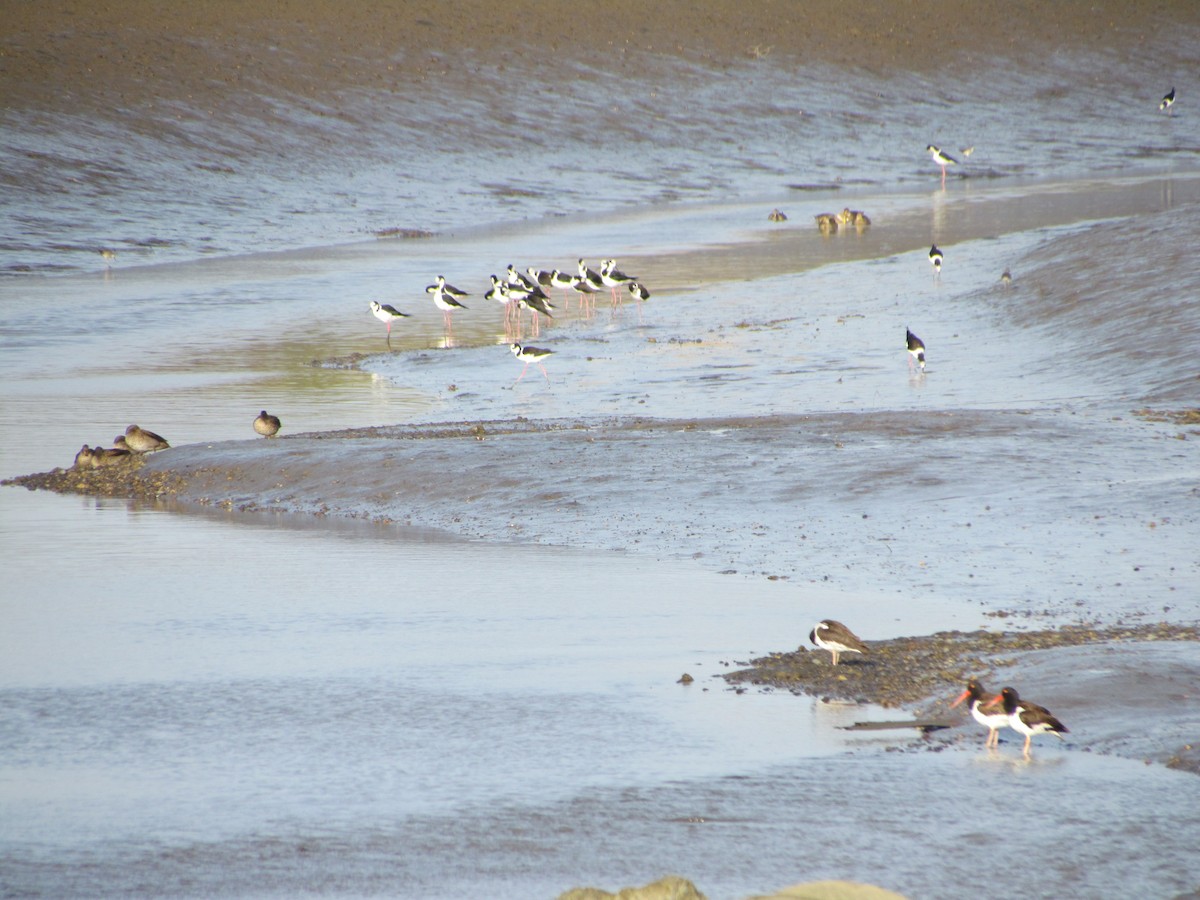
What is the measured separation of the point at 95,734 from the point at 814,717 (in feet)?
10.3

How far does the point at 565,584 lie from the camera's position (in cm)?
890

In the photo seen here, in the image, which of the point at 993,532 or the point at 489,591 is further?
the point at 993,532

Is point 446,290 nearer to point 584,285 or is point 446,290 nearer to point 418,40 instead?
point 584,285

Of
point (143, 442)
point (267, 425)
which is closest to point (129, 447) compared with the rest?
point (143, 442)

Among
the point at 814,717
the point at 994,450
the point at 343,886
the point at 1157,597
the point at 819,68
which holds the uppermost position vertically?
the point at 819,68

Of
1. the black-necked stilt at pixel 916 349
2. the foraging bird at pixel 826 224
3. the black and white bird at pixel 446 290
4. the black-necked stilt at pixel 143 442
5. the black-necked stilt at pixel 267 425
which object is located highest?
the foraging bird at pixel 826 224

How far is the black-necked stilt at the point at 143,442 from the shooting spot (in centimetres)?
1273

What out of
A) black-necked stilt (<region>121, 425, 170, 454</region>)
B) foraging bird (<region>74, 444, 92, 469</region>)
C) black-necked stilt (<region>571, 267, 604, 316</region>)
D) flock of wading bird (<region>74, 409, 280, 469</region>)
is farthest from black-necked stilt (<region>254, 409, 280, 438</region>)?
black-necked stilt (<region>571, 267, 604, 316</region>)

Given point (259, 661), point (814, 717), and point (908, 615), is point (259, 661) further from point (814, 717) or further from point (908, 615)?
point (908, 615)

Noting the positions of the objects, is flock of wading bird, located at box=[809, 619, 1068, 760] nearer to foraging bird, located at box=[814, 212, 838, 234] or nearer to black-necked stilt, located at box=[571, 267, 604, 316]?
black-necked stilt, located at box=[571, 267, 604, 316]

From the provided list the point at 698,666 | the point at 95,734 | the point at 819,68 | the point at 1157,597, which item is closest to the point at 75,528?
the point at 95,734

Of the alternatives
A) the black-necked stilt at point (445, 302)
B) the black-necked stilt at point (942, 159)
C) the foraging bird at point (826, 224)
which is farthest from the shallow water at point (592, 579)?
the black-necked stilt at point (942, 159)

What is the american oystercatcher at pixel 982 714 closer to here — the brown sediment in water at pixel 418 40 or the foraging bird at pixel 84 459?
the foraging bird at pixel 84 459

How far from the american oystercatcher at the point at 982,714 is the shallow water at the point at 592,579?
0.56 ft
